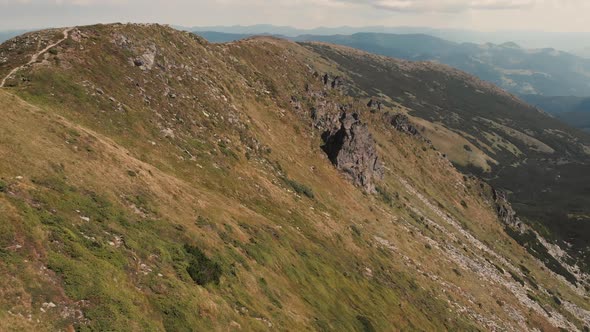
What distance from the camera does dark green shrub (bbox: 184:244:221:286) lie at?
29.1 m

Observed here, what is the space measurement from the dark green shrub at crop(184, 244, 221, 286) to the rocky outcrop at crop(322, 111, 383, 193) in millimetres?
57735

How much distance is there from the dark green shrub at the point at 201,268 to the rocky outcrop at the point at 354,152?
189 ft

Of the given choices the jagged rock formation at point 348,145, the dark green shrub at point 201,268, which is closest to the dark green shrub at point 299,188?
the jagged rock formation at point 348,145

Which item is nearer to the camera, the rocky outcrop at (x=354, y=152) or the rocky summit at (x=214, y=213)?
the rocky summit at (x=214, y=213)

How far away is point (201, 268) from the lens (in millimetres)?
30062

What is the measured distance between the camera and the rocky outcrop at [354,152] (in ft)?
287

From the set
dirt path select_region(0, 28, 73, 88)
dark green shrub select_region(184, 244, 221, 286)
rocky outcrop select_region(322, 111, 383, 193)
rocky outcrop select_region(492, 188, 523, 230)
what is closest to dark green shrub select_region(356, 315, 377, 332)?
dark green shrub select_region(184, 244, 221, 286)

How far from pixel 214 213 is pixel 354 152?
176 feet

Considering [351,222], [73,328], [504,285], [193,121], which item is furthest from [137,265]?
[504,285]

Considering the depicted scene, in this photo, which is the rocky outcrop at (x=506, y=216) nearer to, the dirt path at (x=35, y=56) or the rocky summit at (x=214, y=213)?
the rocky summit at (x=214, y=213)

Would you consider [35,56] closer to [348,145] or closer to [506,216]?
[348,145]

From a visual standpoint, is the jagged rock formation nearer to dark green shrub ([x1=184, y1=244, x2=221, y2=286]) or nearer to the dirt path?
the dirt path

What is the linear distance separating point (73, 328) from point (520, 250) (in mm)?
127249

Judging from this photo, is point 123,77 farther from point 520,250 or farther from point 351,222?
point 520,250
